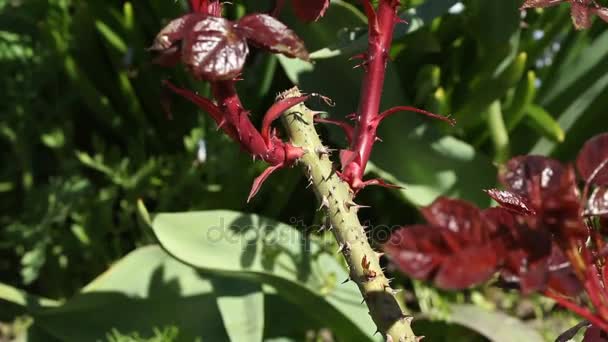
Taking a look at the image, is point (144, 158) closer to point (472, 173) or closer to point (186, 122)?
point (186, 122)

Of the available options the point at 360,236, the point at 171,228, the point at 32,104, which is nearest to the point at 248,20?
the point at 360,236

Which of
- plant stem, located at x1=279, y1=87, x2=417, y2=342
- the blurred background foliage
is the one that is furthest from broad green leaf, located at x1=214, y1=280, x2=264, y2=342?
plant stem, located at x1=279, y1=87, x2=417, y2=342

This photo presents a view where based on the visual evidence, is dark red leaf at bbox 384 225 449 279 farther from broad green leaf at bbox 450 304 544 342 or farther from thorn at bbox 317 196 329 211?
broad green leaf at bbox 450 304 544 342

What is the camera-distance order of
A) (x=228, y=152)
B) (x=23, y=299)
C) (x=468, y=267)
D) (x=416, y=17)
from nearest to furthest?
(x=468, y=267) → (x=416, y=17) → (x=23, y=299) → (x=228, y=152)

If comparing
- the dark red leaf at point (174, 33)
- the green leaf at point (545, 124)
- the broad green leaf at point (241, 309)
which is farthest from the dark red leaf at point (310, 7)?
the green leaf at point (545, 124)

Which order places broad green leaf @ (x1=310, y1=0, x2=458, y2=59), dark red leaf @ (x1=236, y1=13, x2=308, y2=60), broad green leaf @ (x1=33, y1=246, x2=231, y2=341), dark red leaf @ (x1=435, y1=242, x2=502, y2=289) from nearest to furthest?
1. dark red leaf @ (x1=435, y1=242, x2=502, y2=289)
2. dark red leaf @ (x1=236, y1=13, x2=308, y2=60)
3. broad green leaf @ (x1=310, y1=0, x2=458, y2=59)
4. broad green leaf @ (x1=33, y1=246, x2=231, y2=341)

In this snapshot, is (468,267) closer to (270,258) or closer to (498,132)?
(270,258)

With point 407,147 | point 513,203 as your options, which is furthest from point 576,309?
point 407,147
